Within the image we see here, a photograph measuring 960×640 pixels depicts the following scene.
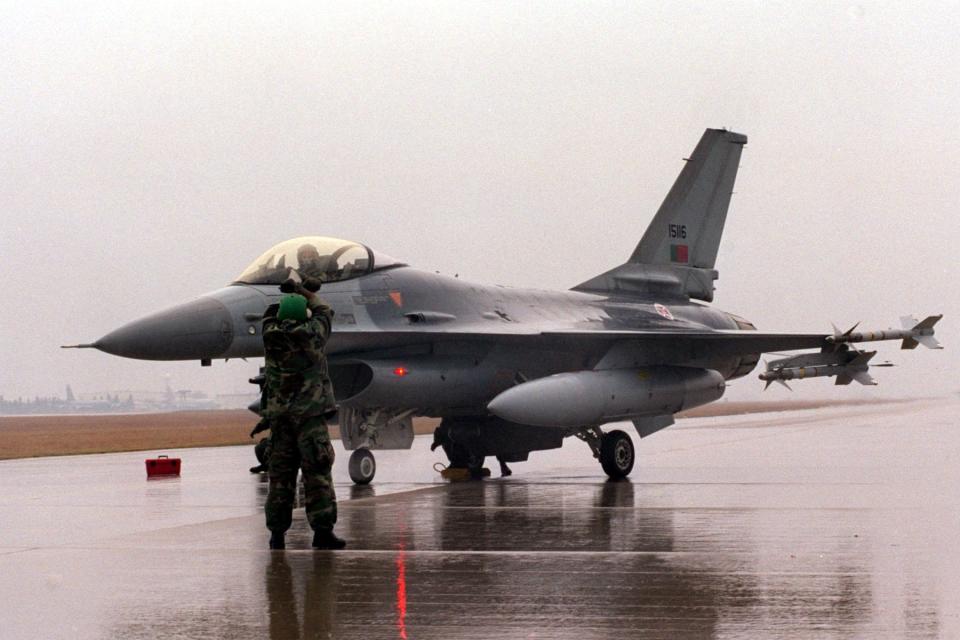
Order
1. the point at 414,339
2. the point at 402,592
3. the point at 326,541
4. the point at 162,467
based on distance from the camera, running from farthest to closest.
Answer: the point at 162,467
the point at 414,339
the point at 326,541
the point at 402,592

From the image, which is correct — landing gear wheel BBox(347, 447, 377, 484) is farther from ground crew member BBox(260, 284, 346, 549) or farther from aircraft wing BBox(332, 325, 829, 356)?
ground crew member BBox(260, 284, 346, 549)

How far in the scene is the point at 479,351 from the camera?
54.3 ft

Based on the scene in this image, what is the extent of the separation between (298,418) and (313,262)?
659cm

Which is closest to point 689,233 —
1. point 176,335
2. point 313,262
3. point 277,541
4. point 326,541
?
point 313,262

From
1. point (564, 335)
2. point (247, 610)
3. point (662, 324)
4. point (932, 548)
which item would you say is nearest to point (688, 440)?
point (662, 324)

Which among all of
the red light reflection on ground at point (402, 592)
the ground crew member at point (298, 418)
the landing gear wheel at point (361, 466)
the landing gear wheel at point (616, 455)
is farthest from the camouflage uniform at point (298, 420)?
the landing gear wheel at point (616, 455)

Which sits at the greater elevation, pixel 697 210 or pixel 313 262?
pixel 697 210

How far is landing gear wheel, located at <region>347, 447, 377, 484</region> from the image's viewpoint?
15.5m

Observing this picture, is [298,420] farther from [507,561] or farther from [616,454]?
[616,454]

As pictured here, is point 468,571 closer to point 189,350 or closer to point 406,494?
point 406,494

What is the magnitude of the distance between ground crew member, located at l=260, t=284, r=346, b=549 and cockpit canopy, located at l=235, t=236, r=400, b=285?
19.3 ft

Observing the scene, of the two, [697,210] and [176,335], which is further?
[697,210]

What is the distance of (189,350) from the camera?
46.3 ft

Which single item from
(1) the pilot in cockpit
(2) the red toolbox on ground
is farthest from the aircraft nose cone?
(2) the red toolbox on ground
